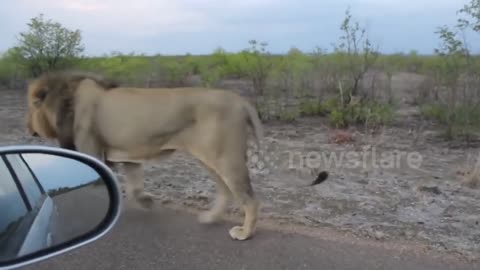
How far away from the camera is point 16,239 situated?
2428mm

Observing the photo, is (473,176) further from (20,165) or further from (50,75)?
(20,165)

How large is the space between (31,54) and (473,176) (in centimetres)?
1209

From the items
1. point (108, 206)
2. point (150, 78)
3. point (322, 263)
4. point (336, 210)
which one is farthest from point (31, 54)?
point (108, 206)

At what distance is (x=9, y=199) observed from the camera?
8.20 feet

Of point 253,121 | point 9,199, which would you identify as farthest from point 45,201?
point 253,121

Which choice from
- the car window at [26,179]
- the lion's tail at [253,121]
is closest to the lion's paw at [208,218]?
the lion's tail at [253,121]

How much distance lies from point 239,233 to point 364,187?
2101 millimetres

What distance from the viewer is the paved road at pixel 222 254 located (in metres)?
4.92

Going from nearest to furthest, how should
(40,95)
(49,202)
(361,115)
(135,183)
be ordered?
(49,202) < (40,95) < (135,183) < (361,115)

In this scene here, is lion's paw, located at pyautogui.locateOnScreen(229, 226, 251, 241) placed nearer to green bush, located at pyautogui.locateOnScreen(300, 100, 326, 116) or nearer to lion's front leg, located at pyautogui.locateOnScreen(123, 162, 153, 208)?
lion's front leg, located at pyautogui.locateOnScreen(123, 162, 153, 208)

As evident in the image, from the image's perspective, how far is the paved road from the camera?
4922 mm

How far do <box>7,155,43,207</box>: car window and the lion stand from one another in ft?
9.53

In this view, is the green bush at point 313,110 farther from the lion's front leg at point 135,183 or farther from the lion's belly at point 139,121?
the lion's belly at point 139,121

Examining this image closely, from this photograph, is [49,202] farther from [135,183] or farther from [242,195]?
A: [135,183]
